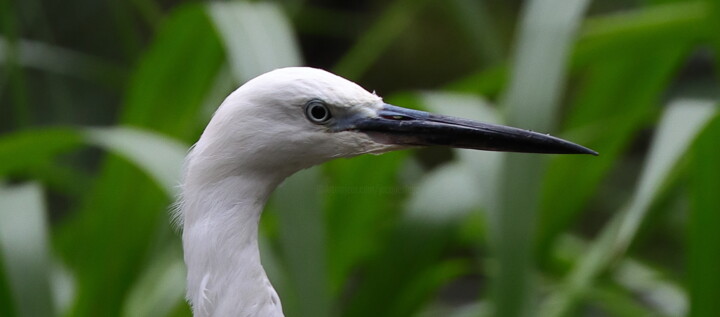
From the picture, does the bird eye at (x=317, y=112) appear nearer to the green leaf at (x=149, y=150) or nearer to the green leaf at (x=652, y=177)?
the green leaf at (x=149, y=150)

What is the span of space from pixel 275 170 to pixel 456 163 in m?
0.74

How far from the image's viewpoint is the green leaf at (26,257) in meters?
1.18

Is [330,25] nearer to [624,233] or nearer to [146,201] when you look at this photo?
[146,201]

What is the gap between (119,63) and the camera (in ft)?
9.32

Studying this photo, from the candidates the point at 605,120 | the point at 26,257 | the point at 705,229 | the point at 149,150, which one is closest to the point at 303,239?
the point at 149,150

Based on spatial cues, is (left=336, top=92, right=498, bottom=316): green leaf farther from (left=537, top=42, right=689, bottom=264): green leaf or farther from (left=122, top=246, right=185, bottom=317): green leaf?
(left=122, top=246, right=185, bottom=317): green leaf

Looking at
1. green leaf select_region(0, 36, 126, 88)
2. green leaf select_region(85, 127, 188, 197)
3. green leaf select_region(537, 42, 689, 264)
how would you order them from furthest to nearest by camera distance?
1. green leaf select_region(0, 36, 126, 88)
2. green leaf select_region(537, 42, 689, 264)
3. green leaf select_region(85, 127, 188, 197)

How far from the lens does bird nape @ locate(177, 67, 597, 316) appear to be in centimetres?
82

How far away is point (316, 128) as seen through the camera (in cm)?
85

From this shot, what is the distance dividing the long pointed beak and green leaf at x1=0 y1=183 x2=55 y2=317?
56 cm

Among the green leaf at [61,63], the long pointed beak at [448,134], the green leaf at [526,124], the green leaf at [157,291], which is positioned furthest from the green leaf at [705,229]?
the green leaf at [61,63]

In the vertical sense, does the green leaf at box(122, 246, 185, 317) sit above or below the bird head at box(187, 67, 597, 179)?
below

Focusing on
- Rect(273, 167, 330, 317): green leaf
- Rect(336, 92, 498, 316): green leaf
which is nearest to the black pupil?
Rect(273, 167, 330, 317): green leaf

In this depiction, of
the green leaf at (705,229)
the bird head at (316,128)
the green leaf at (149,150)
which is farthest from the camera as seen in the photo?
the green leaf at (149,150)
